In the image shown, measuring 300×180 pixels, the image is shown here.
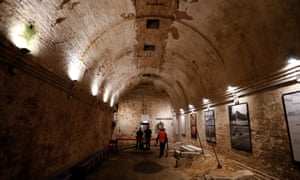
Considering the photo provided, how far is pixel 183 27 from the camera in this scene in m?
6.45

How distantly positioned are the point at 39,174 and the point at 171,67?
8.47m

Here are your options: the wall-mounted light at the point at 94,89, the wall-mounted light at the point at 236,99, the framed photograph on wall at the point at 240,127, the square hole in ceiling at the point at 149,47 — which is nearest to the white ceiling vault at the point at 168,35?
the square hole in ceiling at the point at 149,47

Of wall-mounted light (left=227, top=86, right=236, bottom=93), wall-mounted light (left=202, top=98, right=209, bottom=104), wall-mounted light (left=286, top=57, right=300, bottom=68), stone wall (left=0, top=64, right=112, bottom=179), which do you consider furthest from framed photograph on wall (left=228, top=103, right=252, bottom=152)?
stone wall (left=0, top=64, right=112, bottom=179)

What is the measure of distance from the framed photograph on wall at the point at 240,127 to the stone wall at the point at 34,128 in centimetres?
591

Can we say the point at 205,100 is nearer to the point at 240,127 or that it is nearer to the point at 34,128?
the point at 240,127

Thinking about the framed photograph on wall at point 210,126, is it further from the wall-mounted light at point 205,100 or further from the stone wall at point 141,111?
the stone wall at point 141,111

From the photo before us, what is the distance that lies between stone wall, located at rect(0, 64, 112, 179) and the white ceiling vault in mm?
726

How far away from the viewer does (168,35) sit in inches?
291

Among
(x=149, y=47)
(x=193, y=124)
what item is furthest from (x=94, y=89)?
(x=193, y=124)

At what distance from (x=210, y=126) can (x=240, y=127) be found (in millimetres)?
2553

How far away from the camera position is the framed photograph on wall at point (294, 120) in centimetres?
354

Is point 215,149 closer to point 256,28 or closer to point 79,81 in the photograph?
point 256,28

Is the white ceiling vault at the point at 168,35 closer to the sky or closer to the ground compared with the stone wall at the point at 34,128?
closer to the sky

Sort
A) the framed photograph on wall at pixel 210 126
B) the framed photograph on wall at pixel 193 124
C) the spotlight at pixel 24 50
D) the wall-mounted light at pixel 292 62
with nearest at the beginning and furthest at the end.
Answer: the spotlight at pixel 24 50
the wall-mounted light at pixel 292 62
the framed photograph on wall at pixel 210 126
the framed photograph on wall at pixel 193 124
